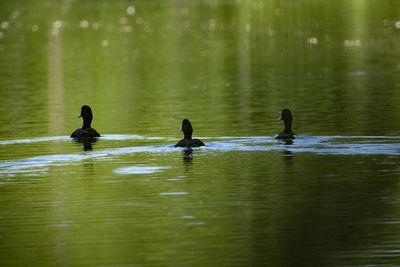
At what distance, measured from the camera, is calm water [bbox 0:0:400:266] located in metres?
15.9

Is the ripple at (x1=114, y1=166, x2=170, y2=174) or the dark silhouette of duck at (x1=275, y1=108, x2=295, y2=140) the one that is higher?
the dark silhouette of duck at (x1=275, y1=108, x2=295, y2=140)

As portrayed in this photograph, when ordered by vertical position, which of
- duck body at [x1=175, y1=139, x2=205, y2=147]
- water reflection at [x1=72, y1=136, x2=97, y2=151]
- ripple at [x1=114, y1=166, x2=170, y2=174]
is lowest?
ripple at [x1=114, y1=166, x2=170, y2=174]

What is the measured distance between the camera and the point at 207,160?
23.6 meters

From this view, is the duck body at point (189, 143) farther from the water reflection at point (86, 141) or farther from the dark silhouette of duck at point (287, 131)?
the water reflection at point (86, 141)

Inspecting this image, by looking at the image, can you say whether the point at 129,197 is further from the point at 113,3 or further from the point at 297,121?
the point at 113,3

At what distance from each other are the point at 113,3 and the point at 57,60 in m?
75.7

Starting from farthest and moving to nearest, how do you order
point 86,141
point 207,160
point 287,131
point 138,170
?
point 86,141, point 287,131, point 207,160, point 138,170

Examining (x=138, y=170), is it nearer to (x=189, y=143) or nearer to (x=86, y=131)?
(x=189, y=143)

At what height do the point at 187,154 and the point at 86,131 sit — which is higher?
the point at 86,131

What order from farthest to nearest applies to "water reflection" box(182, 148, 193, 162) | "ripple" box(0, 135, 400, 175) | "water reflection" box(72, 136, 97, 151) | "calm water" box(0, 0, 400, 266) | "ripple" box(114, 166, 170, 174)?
"water reflection" box(72, 136, 97, 151)
"ripple" box(0, 135, 400, 175)
"water reflection" box(182, 148, 193, 162)
"ripple" box(114, 166, 170, 174)
"calm water" box(0, 0, 400, 266)

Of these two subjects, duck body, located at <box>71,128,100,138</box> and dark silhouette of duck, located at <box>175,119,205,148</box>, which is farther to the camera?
duck body, located at <box>71,128,100,138</box>

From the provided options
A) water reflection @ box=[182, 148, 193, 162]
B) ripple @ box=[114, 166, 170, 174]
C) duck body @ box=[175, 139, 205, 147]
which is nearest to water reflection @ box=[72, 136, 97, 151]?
duck body @ box=[175, 139, 205, 147]

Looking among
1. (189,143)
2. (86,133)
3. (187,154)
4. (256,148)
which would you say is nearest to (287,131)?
(256,148)

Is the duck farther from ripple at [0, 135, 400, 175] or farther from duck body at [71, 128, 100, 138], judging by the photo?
ripple at [0, 135, 400, 175]
